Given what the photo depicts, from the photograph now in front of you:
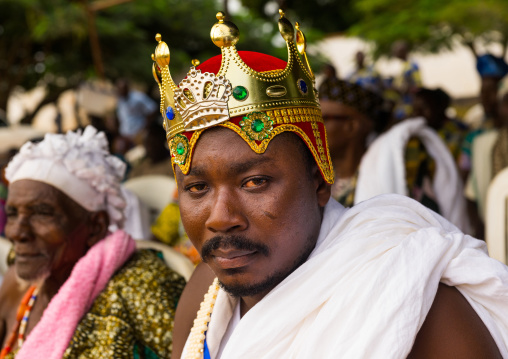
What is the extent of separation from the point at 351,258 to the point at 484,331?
1.20 ft

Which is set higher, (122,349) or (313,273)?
(313,273)

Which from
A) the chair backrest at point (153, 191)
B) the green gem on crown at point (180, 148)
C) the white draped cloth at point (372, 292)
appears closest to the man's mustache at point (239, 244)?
the white draped cloth at point (372, 292)

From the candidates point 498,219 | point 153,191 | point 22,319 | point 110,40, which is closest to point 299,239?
point 22,319

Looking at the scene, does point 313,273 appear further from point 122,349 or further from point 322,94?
point 322,94

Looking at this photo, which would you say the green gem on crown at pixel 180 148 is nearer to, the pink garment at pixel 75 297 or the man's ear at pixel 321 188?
the man's ear at pixel 321 188

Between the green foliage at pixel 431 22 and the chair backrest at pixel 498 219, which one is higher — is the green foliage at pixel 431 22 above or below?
above

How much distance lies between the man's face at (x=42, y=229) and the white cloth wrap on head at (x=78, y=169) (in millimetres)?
46

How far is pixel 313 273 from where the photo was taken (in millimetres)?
1687

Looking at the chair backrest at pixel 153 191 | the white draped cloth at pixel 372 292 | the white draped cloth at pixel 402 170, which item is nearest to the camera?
the white draped cloth at pixel 372 292

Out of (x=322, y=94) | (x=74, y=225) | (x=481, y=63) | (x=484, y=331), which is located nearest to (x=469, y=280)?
(x=484, y=331)

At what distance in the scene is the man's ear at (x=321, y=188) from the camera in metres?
1.85

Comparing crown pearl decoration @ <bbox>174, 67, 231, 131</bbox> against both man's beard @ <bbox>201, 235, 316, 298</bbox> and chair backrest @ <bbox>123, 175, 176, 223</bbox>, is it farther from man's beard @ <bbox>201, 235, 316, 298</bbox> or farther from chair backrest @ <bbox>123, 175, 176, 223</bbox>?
chair backrest @ <bbox>123, 175, 176, 223</bbox>

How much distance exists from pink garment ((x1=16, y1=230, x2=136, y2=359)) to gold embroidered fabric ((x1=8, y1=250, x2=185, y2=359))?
1.3 inches

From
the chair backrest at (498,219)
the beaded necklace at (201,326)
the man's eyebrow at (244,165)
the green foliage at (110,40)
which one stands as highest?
the green foliage at (110,40)
